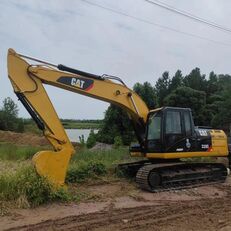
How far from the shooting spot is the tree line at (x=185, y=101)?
29516 millimetres

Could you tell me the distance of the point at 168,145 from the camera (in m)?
12.7

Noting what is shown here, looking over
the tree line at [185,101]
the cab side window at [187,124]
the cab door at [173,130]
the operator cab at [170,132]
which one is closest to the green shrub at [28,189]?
the operator cab at [170,132]

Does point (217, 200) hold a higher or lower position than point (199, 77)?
lower

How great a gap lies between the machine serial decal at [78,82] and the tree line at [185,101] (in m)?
8.18

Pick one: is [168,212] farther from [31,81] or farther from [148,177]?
[31,81]

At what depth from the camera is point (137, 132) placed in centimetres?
1331

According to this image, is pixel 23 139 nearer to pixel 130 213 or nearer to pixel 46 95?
pixel 46 95

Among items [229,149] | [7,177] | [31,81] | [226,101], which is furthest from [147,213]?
[226,101]

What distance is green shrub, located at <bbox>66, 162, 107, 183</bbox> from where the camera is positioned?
1231 cm

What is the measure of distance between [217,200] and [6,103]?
172 feet

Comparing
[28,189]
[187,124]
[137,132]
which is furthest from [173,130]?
[28,189]

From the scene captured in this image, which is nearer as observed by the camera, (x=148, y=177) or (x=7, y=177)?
(x=7, y=177)

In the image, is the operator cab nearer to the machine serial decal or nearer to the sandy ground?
the sandy ground

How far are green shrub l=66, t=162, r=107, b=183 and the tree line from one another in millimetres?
7053
